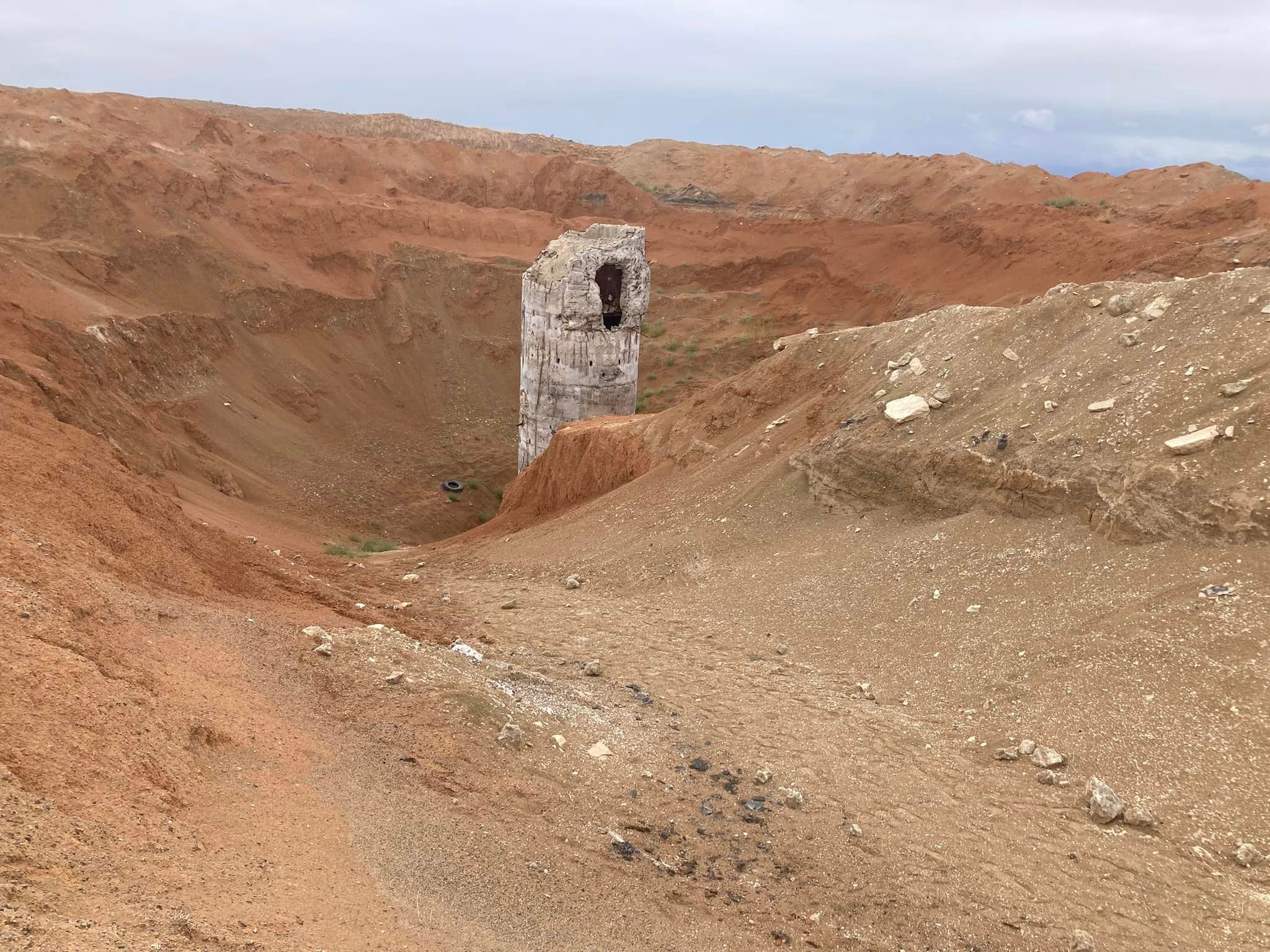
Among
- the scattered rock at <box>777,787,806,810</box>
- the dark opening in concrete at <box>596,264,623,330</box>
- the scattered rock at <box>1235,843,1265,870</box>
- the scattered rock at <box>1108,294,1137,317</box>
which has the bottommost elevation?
the scattered rock at <box>777,787,806,810</box>

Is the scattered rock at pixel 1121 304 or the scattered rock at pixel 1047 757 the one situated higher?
the scattered rock at pixel 1121 304

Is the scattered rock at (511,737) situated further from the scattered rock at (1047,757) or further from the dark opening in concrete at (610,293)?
the dark opening in concrete at (610,293)

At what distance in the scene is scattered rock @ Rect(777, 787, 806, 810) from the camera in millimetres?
5957

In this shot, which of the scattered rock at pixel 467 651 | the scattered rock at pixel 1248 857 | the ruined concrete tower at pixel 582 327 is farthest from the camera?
the ruined concrete tower at pixel 582 327

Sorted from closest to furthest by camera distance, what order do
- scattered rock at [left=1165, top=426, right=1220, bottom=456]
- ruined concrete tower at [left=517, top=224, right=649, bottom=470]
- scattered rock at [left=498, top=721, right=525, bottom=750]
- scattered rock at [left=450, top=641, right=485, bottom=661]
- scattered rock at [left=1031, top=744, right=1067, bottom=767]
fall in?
scattered rock at [left=498, top=721, right=525, bottom=750], scattered rock at [left=1031, top=744, right=1067, bottom=767], scattered rock at [left=450, top=641, right=485, bottom=661], scattered rock at [left=1165, top=426, right=1220, bottom=456], ruined concrete tower at [left=517, top=224, right=649, bottom=470]

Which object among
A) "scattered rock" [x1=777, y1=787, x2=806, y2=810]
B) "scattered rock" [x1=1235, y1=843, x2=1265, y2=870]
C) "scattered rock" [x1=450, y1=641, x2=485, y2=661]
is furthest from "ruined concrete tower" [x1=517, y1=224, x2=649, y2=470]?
"scattered rock" [x1=1235, y1=843, x2=1265, y2=870]

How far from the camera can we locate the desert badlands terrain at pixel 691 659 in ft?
14.3

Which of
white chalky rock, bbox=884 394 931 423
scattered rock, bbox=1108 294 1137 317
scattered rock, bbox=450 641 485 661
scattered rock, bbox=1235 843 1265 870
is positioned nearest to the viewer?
scattered rock, bbox=1235 843 1265 870

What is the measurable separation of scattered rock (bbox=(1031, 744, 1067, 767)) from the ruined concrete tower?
12.4 m

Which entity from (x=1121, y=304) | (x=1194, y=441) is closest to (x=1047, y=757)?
(x=1194, y=441)

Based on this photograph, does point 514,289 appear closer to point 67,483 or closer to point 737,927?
point 67,483

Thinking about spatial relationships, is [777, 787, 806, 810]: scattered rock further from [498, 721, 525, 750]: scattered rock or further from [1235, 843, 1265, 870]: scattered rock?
[1235, 843, 1265, 870]: scattered rock

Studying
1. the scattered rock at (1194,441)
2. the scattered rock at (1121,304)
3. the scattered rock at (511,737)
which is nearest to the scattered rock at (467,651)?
the scattered rock at (511,737)

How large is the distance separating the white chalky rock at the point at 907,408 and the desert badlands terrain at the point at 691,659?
5 centimetres
